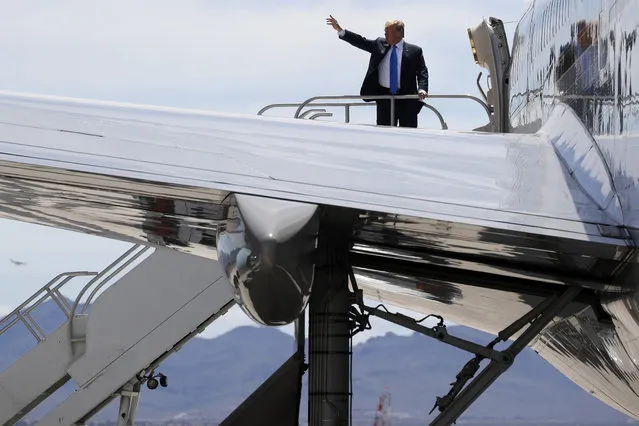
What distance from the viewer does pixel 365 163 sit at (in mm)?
7000

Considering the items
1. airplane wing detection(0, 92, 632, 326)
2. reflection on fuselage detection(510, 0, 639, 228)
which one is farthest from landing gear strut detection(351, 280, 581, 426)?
reflection on fuselage detection(510, 0, 639, 228)

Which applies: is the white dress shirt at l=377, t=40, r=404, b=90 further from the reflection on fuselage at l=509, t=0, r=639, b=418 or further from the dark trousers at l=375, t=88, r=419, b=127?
the reflection on fuselage at l=509, t=0, r=639, b=418

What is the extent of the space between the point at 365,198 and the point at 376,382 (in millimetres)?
31486

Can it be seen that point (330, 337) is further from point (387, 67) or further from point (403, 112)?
point (387, 67)

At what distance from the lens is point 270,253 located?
629 centimetres

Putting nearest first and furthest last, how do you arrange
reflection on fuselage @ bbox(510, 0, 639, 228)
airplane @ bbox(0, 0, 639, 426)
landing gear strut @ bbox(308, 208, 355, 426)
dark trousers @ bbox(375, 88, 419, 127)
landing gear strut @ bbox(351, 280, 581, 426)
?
airplane @ bbox(0, 0, 639, 426) → reflection on fuselage @ bbox(510, 0, 639, 228) → landing gear strut @ bbox(351, 280, 581, 426) → landing gear strut @ bbox(308, 208, 355, 426) → dark trousers @ bbox(375, 88, 419, 127)

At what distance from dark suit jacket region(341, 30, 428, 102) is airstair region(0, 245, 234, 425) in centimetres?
278

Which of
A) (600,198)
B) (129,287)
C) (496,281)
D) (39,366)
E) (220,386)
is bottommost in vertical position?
(220,386)

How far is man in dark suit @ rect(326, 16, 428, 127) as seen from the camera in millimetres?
14289

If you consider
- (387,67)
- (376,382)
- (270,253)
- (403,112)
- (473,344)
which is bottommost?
(376,382)

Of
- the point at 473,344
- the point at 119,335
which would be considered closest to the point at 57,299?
the point at 119,335

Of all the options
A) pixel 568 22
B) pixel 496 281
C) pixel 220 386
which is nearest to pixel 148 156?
pixel 496 281

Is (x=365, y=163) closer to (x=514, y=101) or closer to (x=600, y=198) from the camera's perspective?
(x=600, y=198)

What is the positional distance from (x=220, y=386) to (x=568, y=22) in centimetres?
3833
